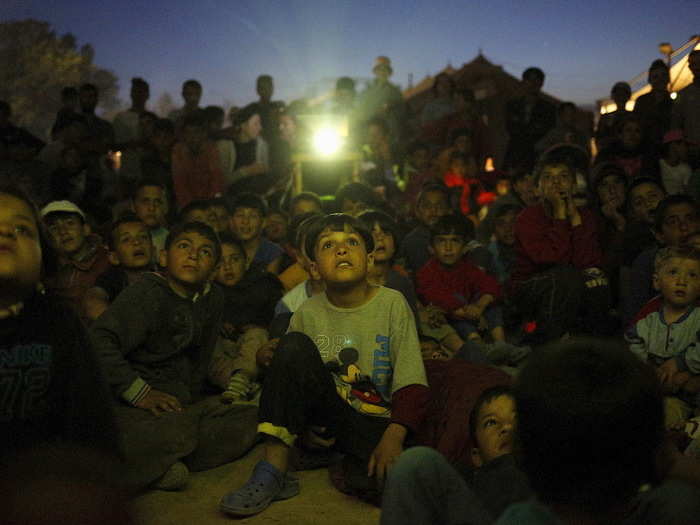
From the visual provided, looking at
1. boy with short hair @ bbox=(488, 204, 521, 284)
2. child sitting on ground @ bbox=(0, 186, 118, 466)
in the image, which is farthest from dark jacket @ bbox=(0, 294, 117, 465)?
boy with short hair @ bbox=(488, 204, 521, 284)

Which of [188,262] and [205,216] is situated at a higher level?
[205,216]

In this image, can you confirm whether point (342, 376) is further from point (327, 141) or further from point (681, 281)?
point (327, 141)

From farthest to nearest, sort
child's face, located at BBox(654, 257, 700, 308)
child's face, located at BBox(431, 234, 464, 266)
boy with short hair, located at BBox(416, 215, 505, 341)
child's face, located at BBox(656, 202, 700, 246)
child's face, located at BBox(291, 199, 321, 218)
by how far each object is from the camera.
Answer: child's face, located at BBox(291, 199, 321, 218)
child's face, located at BBox(431, 234, 464, 266)
boy with short hair, located at BBox(416, 215, 505, 341)
child's face, located at BBox(656, 202, 700, 246)
child's face, located at BBox(654, 257, 700, 308)

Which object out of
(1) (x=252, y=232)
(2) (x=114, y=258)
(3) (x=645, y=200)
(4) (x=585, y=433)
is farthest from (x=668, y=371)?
(1) (x=252, y=232)

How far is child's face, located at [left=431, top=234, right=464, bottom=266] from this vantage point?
482cm

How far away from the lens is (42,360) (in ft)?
5.57

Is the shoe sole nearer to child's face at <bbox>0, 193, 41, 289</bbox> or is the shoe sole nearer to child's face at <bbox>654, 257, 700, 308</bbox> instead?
child's face at <bbox>0, 193, 41, 289</bbox>

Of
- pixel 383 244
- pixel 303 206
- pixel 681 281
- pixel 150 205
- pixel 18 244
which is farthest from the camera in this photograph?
pixel 303 206

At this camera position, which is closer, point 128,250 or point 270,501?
point 270,501

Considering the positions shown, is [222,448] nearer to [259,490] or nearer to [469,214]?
[259,490]

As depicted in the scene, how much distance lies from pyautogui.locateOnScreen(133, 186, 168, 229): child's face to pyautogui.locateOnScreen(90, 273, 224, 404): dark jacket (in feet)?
6.63

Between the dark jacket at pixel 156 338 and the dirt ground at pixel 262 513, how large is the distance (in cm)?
50

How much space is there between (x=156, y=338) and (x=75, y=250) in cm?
152

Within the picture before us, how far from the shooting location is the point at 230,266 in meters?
4.61
